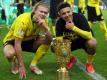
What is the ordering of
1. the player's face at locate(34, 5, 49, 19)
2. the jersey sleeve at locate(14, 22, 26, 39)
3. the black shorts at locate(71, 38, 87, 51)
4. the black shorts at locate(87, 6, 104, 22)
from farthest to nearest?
the black shorts at locate(87, 6, 104, 22)
the black shorts at locate(71, 38, 87, 51)
the jersey sleeve at locate(14, 22, 26, 39)
the player's face at locate(34, 5, 49, 19)

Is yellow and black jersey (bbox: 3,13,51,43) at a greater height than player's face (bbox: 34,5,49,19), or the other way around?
player's face (bbox: 34,5,49,19)

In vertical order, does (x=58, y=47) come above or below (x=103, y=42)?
above

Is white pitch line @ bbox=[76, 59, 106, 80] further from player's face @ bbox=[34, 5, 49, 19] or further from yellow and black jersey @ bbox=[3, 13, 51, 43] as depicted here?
player's face @ bbox=[34, 5, 49, 19]

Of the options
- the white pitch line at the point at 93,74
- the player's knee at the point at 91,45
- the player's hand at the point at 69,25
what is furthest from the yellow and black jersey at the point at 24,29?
the white pitch line at the point at 93,74

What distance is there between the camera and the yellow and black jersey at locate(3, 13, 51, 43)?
5.94 m

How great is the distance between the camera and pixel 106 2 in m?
36.8

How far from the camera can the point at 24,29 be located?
6.02 metres

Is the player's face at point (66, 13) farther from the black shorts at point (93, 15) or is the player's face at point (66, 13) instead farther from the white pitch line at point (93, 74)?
the black shorts at point (93, 15)

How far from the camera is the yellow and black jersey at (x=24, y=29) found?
234 inches

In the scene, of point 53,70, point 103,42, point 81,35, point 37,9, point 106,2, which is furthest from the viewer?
point 106,2

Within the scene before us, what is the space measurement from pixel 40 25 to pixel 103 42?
4.96 m

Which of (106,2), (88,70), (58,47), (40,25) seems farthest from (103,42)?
(106,2)

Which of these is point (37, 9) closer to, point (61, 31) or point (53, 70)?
point (61, 31)

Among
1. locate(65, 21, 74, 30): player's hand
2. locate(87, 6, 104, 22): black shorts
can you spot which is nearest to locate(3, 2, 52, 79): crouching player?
locate(65, 21, 74, 30): player's hand
